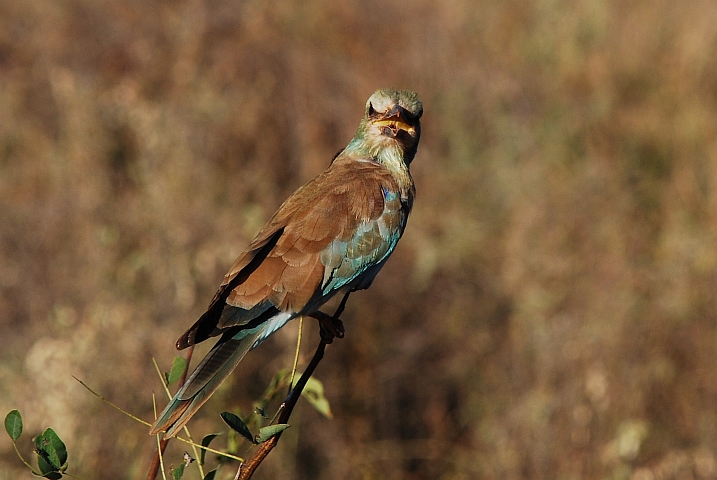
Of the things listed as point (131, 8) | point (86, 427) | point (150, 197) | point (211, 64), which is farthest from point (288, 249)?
point (131, 8)

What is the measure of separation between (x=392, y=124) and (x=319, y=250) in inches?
28.4

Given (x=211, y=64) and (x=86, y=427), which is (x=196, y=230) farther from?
(x=211, y=64)

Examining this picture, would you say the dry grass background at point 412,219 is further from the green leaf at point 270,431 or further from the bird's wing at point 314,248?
the green leaf at point 270,431

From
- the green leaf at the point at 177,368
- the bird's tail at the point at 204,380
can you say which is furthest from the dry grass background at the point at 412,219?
the green leaf at the point at 177,368

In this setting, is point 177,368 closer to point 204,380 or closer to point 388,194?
point 204,380

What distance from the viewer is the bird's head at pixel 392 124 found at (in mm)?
3305

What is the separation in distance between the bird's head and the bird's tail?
3.55ft

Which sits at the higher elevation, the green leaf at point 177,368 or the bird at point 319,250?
the bird at point 319,250

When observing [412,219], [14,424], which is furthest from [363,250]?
[412,219]

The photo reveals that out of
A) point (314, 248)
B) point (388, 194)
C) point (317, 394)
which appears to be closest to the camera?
point (317, 394)

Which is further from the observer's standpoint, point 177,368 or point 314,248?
point 314,248

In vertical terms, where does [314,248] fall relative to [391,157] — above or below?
below

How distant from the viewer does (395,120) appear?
3.30 m

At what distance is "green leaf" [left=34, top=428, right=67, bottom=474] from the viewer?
5.69 feet
